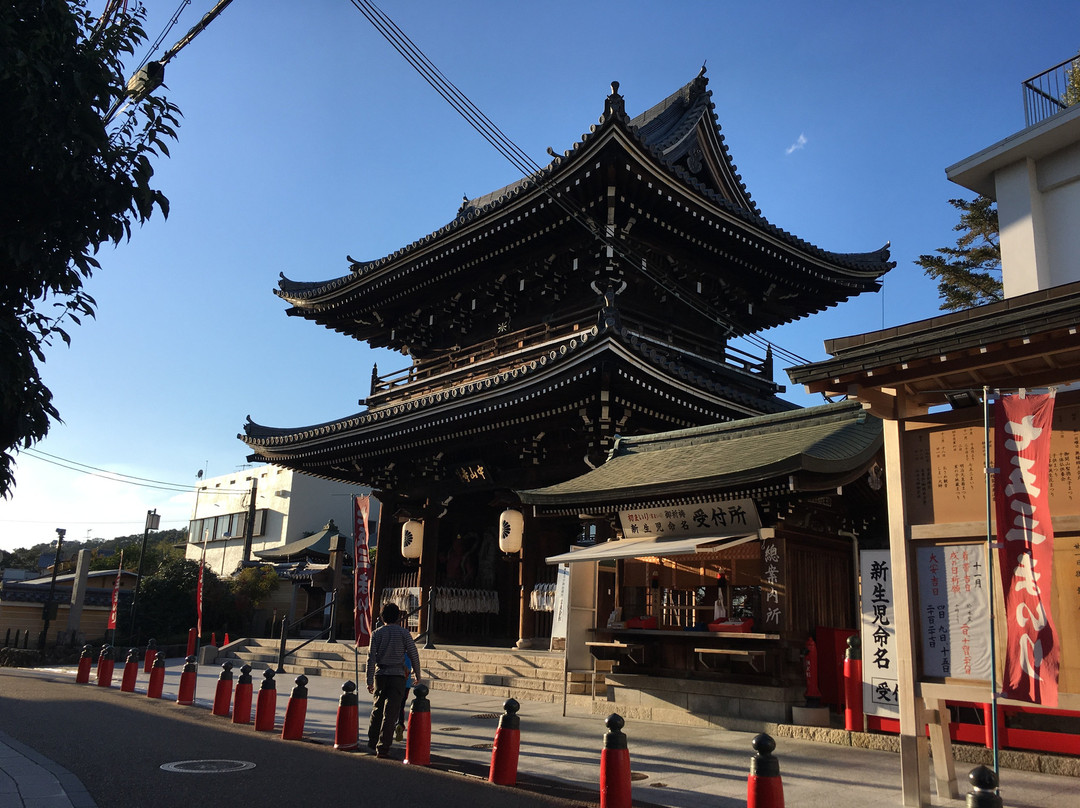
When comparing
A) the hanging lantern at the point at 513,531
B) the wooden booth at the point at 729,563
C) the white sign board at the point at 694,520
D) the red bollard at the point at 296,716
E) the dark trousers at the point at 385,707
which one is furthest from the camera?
the hanging lantern at the point at 513,531

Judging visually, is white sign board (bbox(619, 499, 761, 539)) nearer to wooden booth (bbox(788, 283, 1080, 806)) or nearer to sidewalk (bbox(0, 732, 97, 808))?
wooden booth (bbox(788, 283, 1080, 806))

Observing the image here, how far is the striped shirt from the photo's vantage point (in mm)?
8633

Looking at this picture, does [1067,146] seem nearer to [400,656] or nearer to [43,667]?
[400,656]

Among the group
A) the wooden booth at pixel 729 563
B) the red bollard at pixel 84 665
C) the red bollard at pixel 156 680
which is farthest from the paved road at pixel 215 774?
the red bollard at pixel 84 665

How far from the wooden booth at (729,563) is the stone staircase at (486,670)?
4.38 ft

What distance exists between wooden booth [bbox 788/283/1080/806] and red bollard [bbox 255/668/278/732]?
7.23 metres

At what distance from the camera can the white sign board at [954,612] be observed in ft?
21.2

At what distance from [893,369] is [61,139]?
6517mm

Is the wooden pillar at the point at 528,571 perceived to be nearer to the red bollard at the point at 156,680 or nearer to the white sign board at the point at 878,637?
the red bollard at the point at 156,680

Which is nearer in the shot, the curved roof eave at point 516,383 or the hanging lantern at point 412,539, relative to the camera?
the curved roof eave at point 516,383

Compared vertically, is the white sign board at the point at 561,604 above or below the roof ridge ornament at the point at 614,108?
below

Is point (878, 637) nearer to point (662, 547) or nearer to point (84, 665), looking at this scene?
point (662, 547)

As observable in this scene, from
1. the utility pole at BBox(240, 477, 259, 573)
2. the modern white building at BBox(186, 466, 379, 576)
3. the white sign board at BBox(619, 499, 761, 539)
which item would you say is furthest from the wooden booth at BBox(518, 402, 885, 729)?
the utility pole at BBox(240, 477, 259, 573)

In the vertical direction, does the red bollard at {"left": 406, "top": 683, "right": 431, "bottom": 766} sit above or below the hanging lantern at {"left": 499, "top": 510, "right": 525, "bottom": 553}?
below
